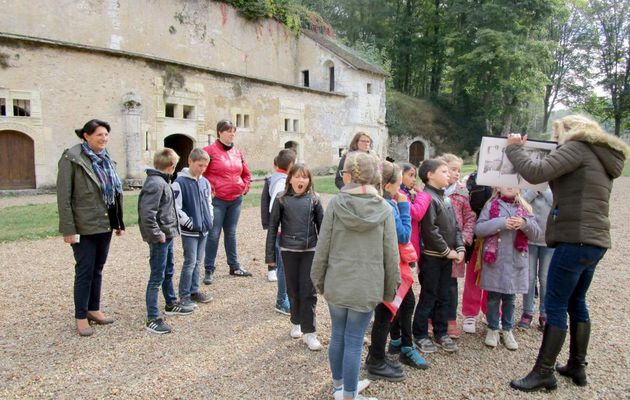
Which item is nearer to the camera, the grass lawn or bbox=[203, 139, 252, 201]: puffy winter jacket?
bbox=[203, 139, 252, 201]: puffy winter jacket

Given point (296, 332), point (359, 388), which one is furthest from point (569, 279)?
point (296, 332)

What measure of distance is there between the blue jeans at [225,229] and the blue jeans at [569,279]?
12.1 feet

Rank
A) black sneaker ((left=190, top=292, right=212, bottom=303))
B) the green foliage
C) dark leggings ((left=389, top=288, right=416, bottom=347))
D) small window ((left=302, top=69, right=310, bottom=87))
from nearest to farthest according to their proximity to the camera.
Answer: dark leggings ((left=389, top=288, right=416, bottom=347)) → black sneaker ((left=190, top=292, right=212, bottom=303)) → the green foliage → small window ((left=302, top=69, right=310, bottom=87))

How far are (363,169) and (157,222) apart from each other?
223cm

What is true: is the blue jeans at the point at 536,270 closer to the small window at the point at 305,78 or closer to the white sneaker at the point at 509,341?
the white sneaker at the point at 509,341

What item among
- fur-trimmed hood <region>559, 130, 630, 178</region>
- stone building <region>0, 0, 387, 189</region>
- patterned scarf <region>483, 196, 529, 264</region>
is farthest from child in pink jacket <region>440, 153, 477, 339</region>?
stone building <region>0, 0, 387, 189</region>

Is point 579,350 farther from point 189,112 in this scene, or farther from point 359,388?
point 189,112

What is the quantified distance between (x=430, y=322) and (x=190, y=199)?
107 inches

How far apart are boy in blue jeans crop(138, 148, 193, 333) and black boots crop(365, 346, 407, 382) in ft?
6.29

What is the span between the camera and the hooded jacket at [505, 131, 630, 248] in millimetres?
2939

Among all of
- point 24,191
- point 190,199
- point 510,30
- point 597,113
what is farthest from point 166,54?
point 597,113

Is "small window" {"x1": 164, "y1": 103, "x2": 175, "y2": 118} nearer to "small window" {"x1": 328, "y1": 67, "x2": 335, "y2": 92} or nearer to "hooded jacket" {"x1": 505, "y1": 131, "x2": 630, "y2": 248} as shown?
"small window" {"x1": 328, "y1": 67, "x2": 335, "y2": 92}

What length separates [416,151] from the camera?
104 ft

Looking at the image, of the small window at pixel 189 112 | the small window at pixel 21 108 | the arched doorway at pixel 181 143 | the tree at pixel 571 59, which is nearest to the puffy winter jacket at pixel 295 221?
the small window at pixel 21 108
